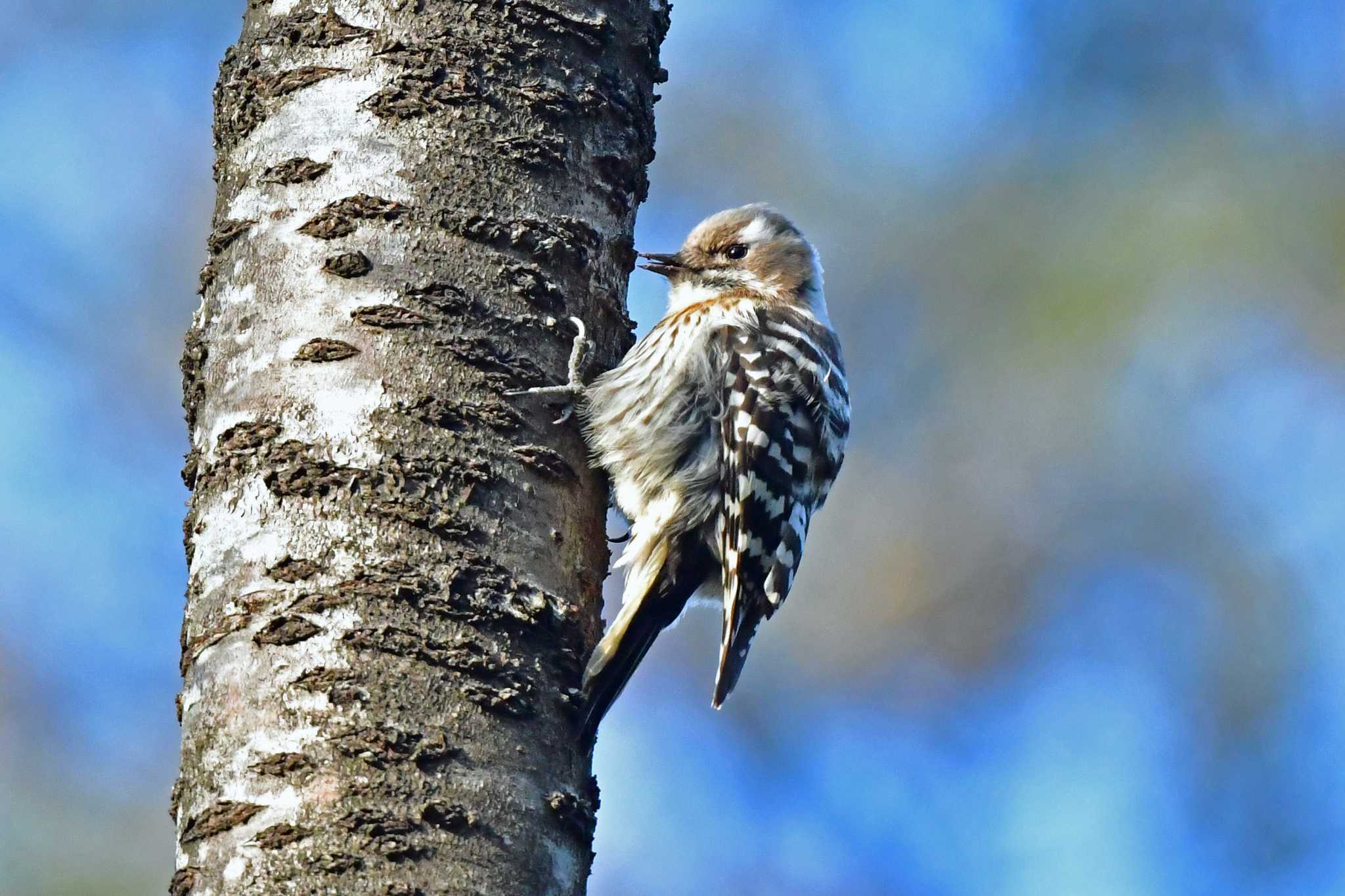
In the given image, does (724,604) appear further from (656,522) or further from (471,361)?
(471,361)

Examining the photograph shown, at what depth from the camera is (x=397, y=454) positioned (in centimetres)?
240

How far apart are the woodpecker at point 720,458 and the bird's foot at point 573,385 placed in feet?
0.12

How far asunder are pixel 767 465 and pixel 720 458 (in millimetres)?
126

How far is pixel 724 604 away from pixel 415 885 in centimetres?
169

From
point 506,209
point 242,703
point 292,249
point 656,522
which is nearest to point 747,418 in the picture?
point 656,522

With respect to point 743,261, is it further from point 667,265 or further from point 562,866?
point 562,866

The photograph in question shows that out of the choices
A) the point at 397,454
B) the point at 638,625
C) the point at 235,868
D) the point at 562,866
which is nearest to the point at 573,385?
the point at 397,454

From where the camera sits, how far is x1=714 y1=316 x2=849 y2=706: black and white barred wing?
A: 369cm

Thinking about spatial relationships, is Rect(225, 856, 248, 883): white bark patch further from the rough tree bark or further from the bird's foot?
the bird's foot

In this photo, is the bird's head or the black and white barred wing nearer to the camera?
the black and white barred wing

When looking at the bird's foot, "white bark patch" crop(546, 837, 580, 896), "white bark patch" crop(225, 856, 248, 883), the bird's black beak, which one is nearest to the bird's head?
the bird's black beak

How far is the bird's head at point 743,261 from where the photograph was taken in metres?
Result: 4.82

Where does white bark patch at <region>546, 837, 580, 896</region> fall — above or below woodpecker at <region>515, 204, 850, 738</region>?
below

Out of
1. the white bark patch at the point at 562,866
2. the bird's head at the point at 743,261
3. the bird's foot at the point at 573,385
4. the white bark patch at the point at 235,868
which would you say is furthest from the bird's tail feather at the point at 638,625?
the bird's head at the point at 743,261
